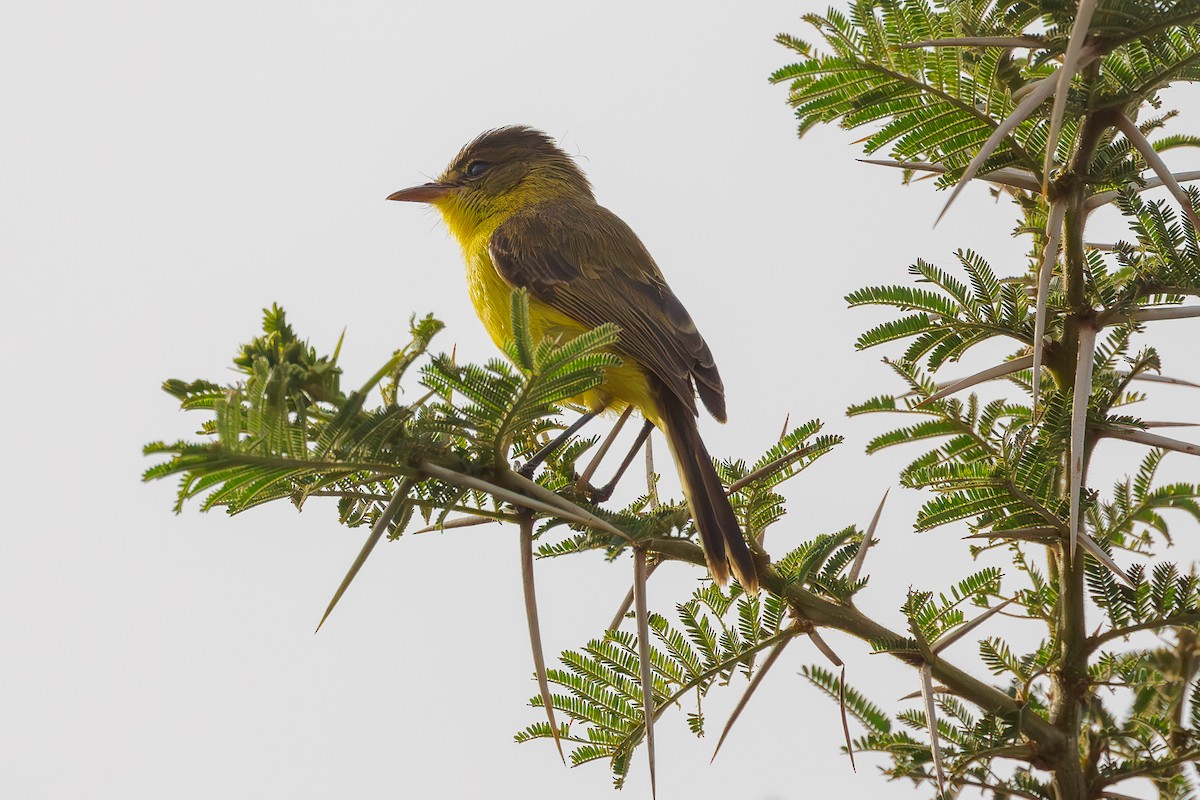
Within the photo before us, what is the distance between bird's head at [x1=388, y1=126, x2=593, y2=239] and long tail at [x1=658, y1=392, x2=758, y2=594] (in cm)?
240

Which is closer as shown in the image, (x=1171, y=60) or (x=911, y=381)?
(x=1171, y=60)

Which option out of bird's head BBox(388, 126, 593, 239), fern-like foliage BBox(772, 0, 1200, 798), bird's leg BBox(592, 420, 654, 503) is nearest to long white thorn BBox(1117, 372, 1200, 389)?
fern-like foliage BBox(772, 0, 1200, 798)

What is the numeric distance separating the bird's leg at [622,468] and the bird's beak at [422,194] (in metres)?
2.36

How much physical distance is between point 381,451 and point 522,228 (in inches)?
149

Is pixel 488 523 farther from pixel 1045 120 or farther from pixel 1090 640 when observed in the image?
pixel 1045 120

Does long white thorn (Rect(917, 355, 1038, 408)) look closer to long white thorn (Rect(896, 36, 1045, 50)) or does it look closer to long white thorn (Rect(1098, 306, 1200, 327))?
long white thorn (Rect(1098, 306, 1200, 327))

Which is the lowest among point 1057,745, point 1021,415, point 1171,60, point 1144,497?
point 1057,745

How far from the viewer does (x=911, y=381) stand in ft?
10.4

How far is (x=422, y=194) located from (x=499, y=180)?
1.55ft

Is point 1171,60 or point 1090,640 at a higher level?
point 1171,60

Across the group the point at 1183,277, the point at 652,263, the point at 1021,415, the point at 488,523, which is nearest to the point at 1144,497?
the point at 1021,415

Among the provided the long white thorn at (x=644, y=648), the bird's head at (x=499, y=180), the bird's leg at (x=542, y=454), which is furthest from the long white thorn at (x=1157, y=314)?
the bird's head at (x=499, y=180)

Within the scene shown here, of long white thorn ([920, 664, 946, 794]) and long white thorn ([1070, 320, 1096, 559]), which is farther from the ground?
long white thorn ([1070, 320, 1096, 559])

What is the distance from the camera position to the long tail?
10.3 feet
